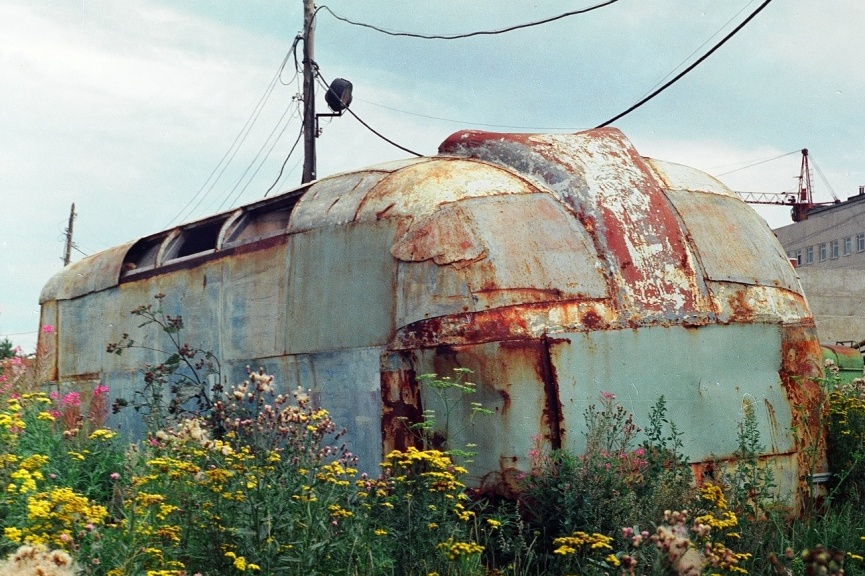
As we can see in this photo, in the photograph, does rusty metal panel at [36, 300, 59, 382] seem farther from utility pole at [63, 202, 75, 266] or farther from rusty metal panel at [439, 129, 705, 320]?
utility pole at [63, 202, 75, 266]

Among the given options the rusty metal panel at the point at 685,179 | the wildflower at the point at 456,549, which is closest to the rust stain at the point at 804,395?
the rusty metal panel at the point at 685,179

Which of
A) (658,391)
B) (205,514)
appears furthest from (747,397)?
(205,514)

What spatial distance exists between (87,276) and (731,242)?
7264mm

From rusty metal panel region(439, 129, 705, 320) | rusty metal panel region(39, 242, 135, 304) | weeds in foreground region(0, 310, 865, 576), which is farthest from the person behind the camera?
rusty metal panel region(39, 242, 135, 304)

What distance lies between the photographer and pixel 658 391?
264 inches

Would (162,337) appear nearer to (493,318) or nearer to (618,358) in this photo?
(493,318)

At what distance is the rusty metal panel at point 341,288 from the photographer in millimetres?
6914

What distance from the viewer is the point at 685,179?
7.83 meters

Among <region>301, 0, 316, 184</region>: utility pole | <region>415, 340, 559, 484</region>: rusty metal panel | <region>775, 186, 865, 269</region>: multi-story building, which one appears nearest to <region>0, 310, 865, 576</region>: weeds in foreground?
<region>415, 340, 559, 484</region>: rusty metal panel

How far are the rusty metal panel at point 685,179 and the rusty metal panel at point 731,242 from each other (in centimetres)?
7

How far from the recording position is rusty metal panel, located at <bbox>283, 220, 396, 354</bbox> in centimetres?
691

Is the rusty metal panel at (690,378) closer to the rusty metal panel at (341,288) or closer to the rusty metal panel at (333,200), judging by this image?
the rusty metal panel at (341,288)

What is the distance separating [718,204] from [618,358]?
6.30ft

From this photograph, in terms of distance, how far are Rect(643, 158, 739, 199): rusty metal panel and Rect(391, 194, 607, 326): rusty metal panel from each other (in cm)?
120
